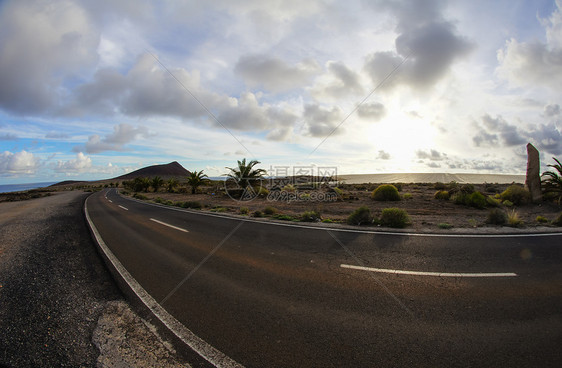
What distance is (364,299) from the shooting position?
13.1 feet

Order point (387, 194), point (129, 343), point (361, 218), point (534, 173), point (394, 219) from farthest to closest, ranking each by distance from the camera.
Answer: point (387, 194) < point (534, 173) < point (361, 218) < point (394, 219) < point (129, 343)

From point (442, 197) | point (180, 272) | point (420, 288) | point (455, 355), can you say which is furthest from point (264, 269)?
point (442, 197)

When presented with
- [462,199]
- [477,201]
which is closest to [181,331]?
[477,201]

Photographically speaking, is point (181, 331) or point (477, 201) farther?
point (477, 201)

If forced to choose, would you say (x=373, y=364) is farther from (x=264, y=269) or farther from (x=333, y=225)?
(x=333, y=225)

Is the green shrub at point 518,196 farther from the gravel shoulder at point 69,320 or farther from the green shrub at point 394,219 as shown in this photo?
the gravel shoulder at point 69,320

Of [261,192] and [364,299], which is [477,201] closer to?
[364,299]

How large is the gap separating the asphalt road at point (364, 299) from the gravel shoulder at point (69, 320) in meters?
0.59

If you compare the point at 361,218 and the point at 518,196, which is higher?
the point at 518,196

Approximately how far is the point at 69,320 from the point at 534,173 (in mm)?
25331

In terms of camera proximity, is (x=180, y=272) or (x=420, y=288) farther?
(x=180, y=272)

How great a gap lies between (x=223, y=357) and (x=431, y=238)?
24.5 ft

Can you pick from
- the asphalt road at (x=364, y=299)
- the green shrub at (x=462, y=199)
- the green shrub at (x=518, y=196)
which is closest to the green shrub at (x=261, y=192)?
the green shrub at (x=462, y=199)

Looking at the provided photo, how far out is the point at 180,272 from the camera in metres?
5.44
